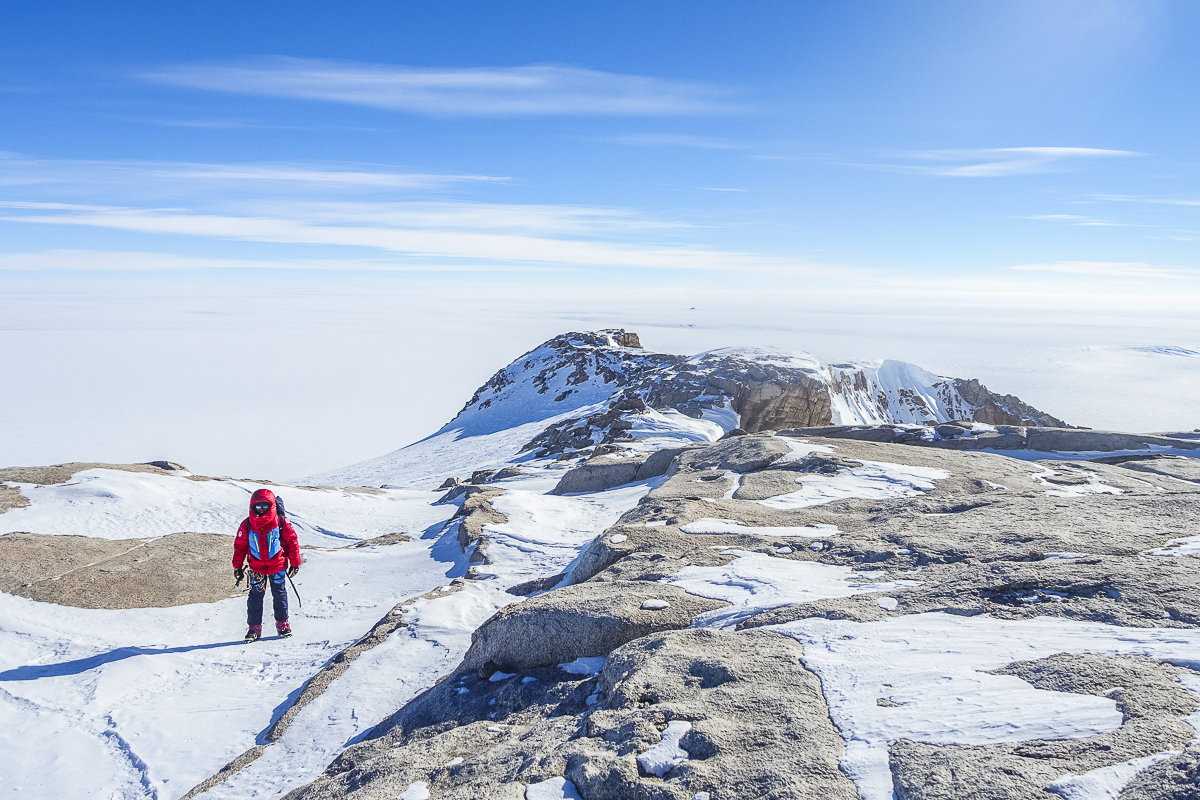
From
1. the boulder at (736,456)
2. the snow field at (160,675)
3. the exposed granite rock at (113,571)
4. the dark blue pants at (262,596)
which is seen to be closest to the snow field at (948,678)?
the snow field at (160,675)

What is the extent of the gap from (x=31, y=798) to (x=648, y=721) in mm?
5913

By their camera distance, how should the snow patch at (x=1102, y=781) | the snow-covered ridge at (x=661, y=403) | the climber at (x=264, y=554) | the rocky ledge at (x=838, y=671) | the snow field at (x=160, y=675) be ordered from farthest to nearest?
the snow-covered ridge at (x=661, y=403), the climber at (x=264, y=554), the snow field at (x=160, y=675), the rocky ledge at (x=838, y=671), the snow patch at (x=1102, y=781)

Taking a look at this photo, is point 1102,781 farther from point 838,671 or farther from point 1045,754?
point 838,671

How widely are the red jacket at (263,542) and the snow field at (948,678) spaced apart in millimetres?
7316

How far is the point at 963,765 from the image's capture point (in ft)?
11.0

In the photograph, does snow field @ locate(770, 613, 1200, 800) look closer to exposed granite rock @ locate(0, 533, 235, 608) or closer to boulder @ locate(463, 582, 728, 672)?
boulder @ locate(463, 582, 728, 672)

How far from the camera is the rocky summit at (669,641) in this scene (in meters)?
3.69

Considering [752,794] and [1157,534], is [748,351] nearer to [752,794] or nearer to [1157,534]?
[1157,534]

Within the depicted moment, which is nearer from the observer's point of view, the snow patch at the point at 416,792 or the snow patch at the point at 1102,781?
the snow patch at the point at 1102,781

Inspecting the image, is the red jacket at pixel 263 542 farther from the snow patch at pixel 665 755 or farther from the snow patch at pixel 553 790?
the snow patch at pixel 665 755

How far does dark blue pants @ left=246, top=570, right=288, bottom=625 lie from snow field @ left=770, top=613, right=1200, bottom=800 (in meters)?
7.23

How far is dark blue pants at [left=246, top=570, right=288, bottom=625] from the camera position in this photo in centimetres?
899

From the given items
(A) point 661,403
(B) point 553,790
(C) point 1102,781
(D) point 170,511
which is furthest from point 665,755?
(A) point 661,403

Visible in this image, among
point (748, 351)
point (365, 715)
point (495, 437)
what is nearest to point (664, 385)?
point (748, 351)
